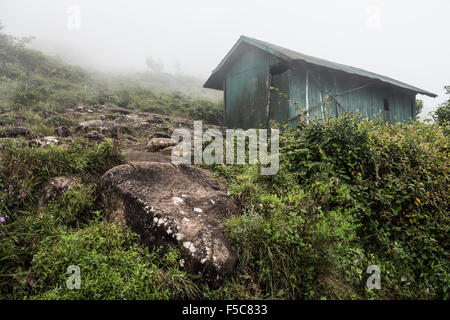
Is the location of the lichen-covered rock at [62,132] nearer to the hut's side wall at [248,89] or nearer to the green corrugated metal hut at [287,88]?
the hut's side wall at [248,89]

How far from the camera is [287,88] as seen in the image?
7.45 m

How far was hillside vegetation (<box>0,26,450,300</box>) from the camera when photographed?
202cm

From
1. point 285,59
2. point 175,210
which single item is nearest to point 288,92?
point 285,59

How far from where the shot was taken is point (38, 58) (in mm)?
13352

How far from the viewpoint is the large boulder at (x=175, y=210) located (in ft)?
7.25

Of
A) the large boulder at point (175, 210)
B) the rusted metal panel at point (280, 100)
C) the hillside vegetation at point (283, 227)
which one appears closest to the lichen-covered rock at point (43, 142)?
the hillside vegetation at point (283, 227)

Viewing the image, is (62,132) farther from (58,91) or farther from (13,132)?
(58,91)

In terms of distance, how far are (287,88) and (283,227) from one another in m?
6.14

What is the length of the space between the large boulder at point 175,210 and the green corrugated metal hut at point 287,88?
5.18 metres

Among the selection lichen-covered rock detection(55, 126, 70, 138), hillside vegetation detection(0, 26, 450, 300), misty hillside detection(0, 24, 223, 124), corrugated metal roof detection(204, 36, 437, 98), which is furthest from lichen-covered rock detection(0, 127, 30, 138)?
corrugated metal roof detection(204, 36, 437, 98)

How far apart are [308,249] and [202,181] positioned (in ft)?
6.28

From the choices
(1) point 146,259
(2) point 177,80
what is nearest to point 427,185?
(1) point 146,259
